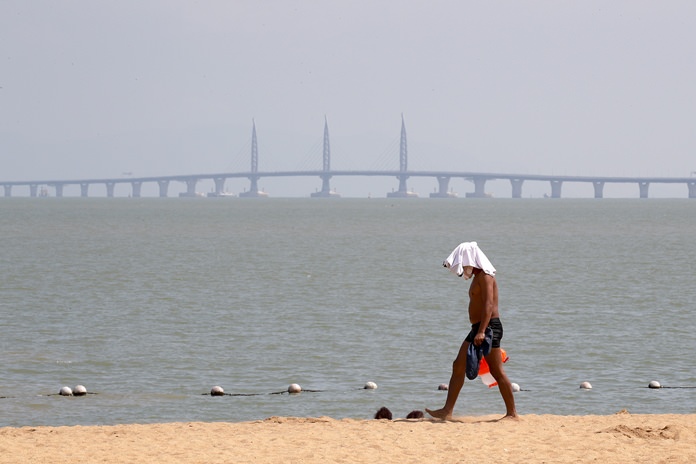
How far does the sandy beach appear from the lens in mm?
9641

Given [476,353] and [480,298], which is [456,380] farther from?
[480,298]

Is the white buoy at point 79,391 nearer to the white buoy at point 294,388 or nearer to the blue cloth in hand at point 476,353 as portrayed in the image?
the white buoy at point 294,388

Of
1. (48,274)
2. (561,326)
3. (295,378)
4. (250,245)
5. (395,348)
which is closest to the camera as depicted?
(295,378)

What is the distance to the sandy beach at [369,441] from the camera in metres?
9.64

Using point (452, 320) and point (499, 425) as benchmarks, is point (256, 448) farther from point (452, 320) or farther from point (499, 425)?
point (452, 320)

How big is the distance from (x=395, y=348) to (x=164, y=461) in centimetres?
1001

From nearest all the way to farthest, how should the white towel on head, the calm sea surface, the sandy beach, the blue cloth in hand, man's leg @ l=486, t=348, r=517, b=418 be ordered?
the sandy beach < the white towel on head < the blue cloth in hand < man's leg @ l=486, t=348, r=517, b=418 < the calm sea surface

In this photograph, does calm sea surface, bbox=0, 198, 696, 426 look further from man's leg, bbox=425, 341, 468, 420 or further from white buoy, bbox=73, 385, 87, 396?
man's leg, bbox=425, 341, 468, 420

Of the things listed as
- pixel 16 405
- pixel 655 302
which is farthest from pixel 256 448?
pixel 655 302

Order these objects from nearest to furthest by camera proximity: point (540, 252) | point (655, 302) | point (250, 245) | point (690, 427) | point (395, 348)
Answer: point (690, 427), point (395, 348), point (655, 302), point (540, 252), point (250, 245)

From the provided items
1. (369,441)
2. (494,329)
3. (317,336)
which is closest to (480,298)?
(494,329)

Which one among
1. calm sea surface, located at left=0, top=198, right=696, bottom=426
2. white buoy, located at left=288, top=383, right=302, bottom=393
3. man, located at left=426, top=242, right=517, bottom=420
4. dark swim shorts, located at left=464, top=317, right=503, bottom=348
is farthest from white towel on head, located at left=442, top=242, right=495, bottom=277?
white buoy, located at left=288, top=383, right=302, bottom=393

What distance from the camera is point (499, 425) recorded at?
11.1 m

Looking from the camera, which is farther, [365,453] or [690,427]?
[690,427]
